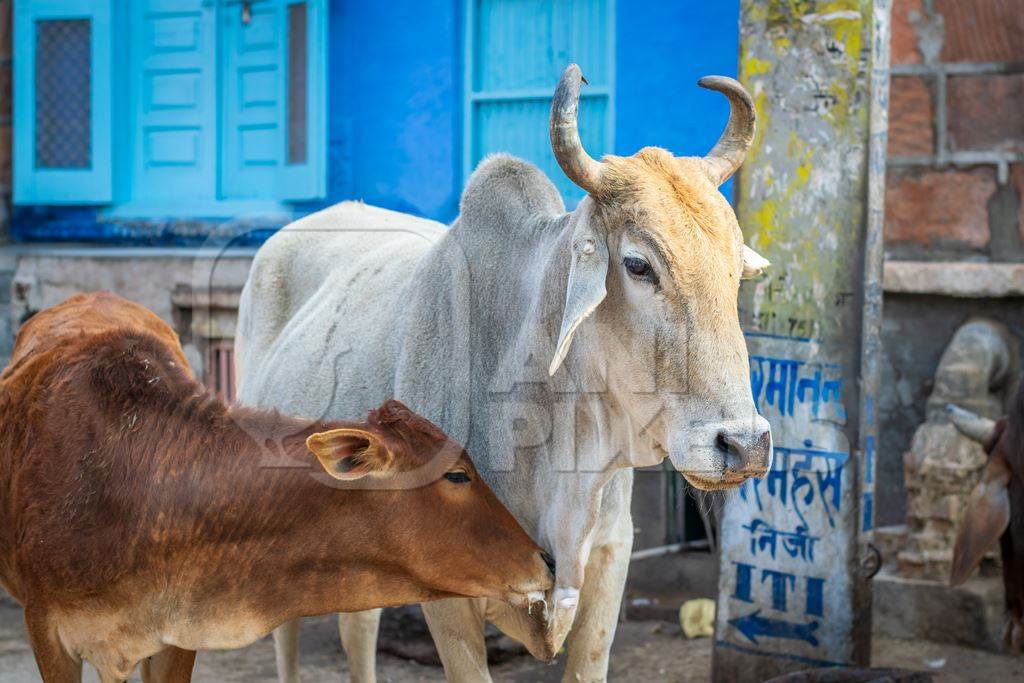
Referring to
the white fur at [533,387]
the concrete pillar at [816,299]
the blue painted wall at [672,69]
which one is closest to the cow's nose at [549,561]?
the white fur at [533,387]

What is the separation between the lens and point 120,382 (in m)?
3.58

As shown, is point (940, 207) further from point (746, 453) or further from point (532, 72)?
point (746, 453)

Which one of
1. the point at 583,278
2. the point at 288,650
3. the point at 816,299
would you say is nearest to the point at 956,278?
the point at 816,299

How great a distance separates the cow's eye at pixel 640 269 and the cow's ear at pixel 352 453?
0.71 meters

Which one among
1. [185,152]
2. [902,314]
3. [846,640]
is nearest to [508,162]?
[846,640]

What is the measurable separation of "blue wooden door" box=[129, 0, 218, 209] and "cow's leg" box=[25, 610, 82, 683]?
5.68 metres

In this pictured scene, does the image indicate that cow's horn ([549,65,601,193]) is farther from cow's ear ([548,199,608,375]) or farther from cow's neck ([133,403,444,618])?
cow's neck ([133,403,444,618])

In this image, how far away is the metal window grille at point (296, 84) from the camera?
8539 millimetres

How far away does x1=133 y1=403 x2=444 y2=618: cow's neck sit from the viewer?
10.7 ft

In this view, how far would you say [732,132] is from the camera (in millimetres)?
3648

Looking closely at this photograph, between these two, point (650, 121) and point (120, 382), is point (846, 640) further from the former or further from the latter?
point (650, 121)

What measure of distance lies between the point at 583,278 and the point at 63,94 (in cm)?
695

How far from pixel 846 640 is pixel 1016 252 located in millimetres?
2524

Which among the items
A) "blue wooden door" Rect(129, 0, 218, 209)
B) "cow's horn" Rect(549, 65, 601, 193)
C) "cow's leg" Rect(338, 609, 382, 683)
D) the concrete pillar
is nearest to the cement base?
the concrete pillar
